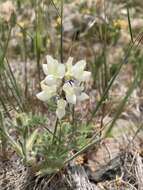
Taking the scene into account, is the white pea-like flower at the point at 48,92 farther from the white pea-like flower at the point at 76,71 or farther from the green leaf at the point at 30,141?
the green leaf at the point at 30,141

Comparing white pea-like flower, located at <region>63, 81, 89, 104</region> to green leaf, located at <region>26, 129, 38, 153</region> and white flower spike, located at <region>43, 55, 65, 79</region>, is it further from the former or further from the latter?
green leaf, located at <region>26, 129, 38, 153</region>

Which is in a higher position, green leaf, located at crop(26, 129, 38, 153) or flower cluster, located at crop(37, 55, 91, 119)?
flower cluster, located at crop(37, 55, 91, 119)

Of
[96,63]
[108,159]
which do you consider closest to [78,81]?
[108,159]

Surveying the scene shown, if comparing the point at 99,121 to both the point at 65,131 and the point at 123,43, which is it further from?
the point at 123,43

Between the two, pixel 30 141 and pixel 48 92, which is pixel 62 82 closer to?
pixel 48 92

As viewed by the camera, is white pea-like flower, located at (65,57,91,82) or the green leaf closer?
white pea-like flower, located at (65,57,91,82)

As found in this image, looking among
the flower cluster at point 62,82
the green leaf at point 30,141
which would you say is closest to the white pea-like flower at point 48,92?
the flower cluster at point 62,82

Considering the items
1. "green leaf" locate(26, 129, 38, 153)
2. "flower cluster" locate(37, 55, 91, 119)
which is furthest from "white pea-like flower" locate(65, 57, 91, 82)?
"green leaf" locate(26, 129, 38, 153)

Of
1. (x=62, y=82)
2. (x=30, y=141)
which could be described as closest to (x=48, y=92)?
(x=62, y=82)

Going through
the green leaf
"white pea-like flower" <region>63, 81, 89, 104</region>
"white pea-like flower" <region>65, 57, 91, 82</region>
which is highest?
"white pea-like flower" <region>65, 57, 91, 82</region>

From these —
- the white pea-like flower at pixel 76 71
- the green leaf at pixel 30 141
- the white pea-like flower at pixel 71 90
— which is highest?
the white pea-like flower at pixel 76 71

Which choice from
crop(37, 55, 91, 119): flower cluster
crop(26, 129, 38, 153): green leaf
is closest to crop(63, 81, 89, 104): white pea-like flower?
crop(37, 55, 91, 119): flower cluster
